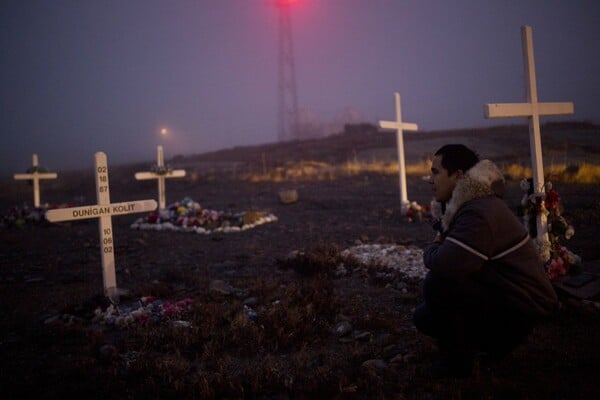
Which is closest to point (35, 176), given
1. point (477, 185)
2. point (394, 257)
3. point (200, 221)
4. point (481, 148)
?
point (200, 221)

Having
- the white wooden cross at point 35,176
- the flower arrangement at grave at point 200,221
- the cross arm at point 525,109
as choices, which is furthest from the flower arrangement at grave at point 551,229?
the white wooden cross at point 35,176

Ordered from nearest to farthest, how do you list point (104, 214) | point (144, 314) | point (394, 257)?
1. point (144, 314)
2. point (104, 214)
3. point (394, 257)

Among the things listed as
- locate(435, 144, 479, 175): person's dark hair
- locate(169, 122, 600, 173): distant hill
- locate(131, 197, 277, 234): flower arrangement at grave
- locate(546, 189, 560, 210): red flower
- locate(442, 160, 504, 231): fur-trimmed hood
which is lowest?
locate(131, 197, 277, 234): flower arrangement at grave

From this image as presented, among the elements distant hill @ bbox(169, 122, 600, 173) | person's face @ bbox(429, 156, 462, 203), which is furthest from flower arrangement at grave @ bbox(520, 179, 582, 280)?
distant hill @ bbox(169, 122, 600, 173)

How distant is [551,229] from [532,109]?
2005 millimetres

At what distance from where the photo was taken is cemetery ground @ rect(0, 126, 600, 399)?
371cm

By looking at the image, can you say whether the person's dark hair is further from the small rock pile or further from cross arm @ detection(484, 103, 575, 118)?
the small rock pile

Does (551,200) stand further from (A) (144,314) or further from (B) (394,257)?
(A) (144,314)

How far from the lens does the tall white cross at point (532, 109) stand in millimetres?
6383

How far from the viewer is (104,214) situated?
7004 mm

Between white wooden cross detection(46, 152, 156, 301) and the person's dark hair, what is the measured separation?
4942mm

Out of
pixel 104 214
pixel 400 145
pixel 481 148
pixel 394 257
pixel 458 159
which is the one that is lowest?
pixel 394 257

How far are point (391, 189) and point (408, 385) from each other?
1532cm

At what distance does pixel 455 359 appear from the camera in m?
3.54
